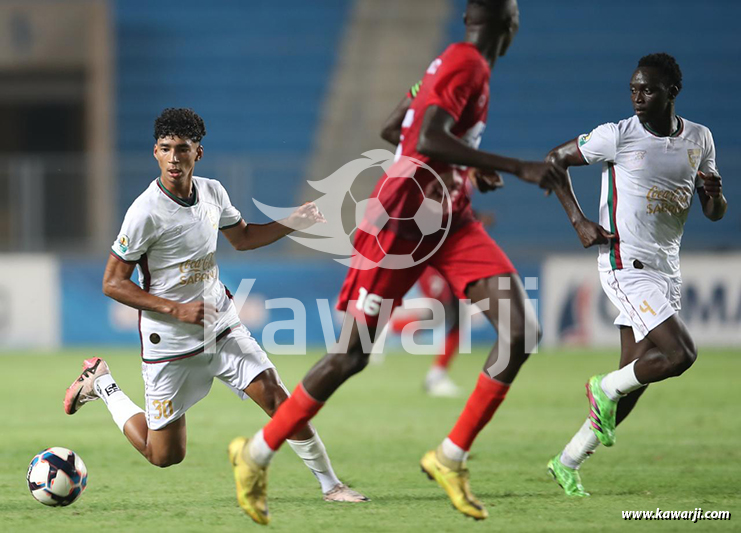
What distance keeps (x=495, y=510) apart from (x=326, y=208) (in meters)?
12.1

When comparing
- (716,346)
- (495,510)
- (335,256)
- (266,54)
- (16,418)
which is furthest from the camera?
(266,54)

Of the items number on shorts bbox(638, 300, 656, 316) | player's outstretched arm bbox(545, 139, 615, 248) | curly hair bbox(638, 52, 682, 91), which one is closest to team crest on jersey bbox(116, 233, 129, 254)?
player's outstretched arm bbox(545, 139, 615, 248)

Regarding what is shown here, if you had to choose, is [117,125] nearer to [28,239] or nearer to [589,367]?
[28,239]

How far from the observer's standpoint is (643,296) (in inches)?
228

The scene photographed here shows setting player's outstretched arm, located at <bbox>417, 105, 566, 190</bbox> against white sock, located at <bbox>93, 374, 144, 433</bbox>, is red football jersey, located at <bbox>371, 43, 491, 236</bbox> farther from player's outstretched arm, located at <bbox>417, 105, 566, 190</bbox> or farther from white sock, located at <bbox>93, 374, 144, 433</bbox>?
white sock, located at <bbox>93, 374, 144, 433</bbox>

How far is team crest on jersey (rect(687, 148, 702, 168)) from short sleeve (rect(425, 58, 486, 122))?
1.73 meters

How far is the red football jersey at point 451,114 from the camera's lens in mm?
4754

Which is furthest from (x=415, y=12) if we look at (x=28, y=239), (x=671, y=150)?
(x=671, y=150)

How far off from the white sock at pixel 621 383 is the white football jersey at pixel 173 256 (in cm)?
214

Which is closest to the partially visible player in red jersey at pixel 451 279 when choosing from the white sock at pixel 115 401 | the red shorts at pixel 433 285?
the white sock at pixel 115 401

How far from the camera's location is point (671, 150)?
5.86 metres

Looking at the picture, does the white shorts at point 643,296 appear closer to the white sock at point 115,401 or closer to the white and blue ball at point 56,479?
the white sock at point 115,401

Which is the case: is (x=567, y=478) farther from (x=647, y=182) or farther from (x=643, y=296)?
(x=647, y=182)

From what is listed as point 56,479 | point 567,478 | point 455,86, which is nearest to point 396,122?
point 455,86
